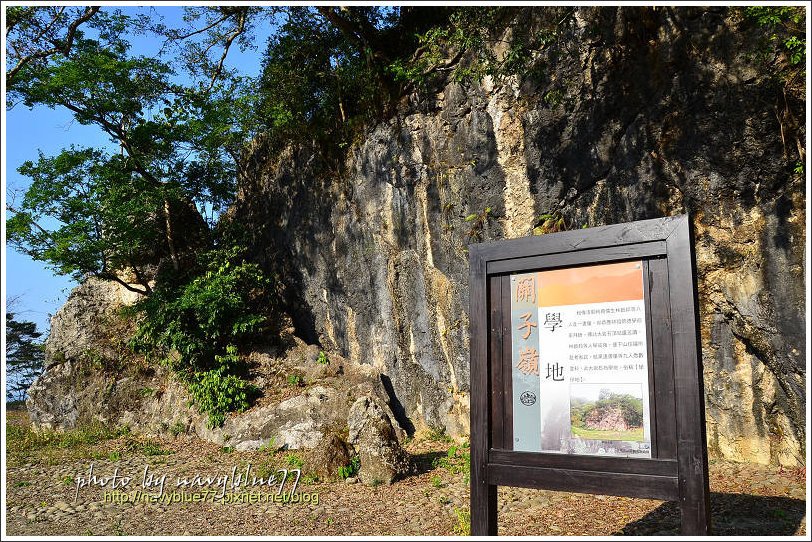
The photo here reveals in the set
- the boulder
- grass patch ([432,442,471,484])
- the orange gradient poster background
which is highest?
the orange gradient poster background

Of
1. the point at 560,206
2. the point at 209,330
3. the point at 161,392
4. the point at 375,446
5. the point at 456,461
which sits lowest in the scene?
the point at 456,461

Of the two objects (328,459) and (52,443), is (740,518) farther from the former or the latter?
(52,443)

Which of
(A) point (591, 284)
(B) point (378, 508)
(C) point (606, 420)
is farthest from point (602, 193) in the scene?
(B) point (378, 508)

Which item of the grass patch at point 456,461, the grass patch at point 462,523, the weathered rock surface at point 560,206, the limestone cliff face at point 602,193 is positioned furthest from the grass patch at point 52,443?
the grass patch at point 462,523

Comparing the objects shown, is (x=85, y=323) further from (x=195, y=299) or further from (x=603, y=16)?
(x=603, y=16)

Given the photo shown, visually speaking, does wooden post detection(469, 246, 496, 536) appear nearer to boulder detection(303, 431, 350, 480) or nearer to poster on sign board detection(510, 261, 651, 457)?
poster on sign board detection(510, 261, 651, 457)

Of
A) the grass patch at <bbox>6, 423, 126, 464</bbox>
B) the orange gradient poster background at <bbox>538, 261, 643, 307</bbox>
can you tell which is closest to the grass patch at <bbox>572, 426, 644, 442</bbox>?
the orange gradient poster background at <bbox>538, 261, 643, 307</bbox>

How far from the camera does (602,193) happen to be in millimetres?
8531

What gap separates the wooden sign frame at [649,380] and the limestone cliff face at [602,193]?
4.41 metres

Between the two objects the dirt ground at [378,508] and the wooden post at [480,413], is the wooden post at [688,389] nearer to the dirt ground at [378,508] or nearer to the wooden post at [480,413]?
the wooden post at [480,413]

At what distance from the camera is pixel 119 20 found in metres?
12.4

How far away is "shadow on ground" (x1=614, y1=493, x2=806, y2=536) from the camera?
5.30 meters

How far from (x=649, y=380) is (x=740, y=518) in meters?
2.98

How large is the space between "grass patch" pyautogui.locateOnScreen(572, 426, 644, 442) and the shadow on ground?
6.72 ft
